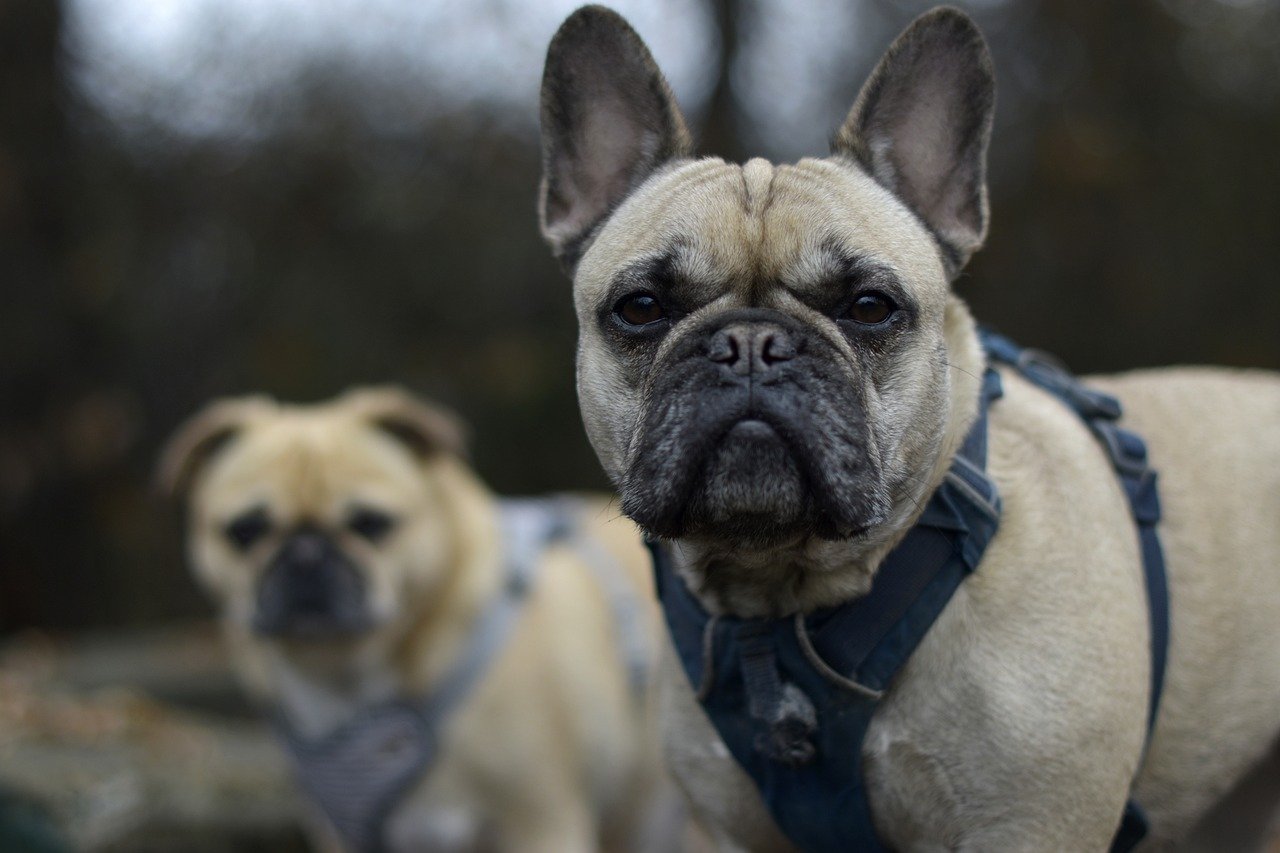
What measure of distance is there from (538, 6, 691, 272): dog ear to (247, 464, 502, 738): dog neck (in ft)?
6.16

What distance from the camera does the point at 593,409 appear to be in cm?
250

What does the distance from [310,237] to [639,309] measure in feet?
20.3

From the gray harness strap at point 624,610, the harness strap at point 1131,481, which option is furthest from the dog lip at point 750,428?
the gray harness strap at point 624,610

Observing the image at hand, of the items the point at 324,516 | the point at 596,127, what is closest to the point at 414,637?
the point at 324,516

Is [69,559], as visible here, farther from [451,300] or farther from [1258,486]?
[1258,486]

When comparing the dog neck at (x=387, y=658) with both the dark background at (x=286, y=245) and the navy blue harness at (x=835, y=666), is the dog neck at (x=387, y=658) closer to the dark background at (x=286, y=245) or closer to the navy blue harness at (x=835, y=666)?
the navy blue harness at (x=835, y=666)

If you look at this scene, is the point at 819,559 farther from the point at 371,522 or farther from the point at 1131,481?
the point at 371,522

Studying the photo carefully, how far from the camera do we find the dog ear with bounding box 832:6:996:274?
2.54m

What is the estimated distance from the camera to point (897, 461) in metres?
2.26

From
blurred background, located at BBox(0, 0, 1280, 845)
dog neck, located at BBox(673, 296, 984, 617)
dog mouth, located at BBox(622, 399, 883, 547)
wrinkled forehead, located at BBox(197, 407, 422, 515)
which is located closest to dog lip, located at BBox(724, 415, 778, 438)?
dog mouth, located at BBox(622, 399, 883, 547)

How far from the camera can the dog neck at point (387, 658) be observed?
4273 millimetres

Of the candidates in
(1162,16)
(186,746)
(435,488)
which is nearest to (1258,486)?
(435,488)

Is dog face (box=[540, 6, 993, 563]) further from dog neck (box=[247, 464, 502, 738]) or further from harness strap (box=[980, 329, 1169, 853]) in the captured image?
dog neck (box=[247, 464, 502, 738])

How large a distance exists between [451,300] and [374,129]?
1180mm
